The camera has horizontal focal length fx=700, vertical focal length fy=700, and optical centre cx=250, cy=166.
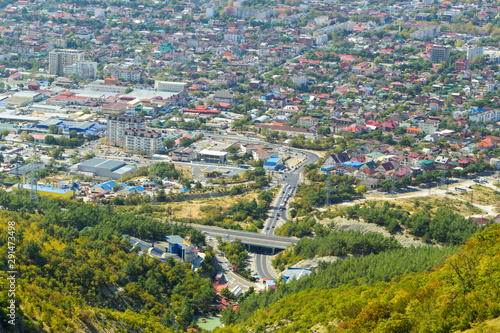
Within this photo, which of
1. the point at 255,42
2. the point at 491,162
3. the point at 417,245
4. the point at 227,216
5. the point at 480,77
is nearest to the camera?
the point at 417,245

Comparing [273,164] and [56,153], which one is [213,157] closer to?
[273,164]

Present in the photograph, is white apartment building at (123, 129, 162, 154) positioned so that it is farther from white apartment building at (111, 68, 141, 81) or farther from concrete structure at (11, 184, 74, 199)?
white apartment building at (111, 68, 141, 81)

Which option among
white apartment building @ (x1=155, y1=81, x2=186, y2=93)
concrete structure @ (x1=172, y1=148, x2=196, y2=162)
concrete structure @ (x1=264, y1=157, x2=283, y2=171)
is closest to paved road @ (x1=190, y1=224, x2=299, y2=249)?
concrete structure @ (x1=264, y1=157, x2=283, y2=171)

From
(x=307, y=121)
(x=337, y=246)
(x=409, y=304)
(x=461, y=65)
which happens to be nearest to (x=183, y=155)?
(x=307, y=121)

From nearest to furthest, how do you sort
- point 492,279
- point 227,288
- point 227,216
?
point 492,279
point 227,288
point 227,216

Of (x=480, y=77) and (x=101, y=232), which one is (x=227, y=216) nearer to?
(x=101, y=232)

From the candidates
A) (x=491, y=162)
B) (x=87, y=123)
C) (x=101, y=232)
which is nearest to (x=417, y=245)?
(x=101, y=232)
